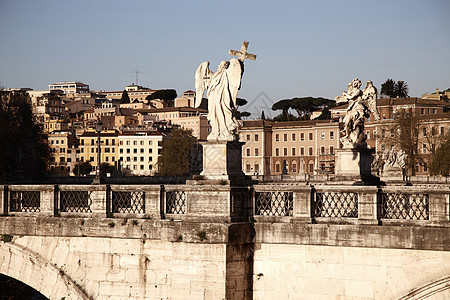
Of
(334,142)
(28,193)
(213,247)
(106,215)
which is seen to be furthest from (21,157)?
(334,142)

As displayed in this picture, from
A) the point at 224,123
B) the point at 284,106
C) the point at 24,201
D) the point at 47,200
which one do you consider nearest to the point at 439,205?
the point at 224,123

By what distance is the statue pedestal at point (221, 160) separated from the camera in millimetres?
14461

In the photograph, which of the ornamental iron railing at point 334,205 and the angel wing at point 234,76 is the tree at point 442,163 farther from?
the ornamental iron railing at point 334,205

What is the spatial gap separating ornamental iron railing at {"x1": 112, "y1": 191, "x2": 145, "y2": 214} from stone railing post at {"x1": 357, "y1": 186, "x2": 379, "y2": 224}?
4.33 meters

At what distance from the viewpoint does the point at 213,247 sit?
13695 millimetres

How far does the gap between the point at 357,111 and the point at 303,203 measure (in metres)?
7.42

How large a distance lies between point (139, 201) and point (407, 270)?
17.7 ft

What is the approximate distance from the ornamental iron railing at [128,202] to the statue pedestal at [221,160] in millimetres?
1407

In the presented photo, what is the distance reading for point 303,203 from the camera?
13.7m

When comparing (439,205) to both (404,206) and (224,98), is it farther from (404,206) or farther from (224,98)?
(224,98)

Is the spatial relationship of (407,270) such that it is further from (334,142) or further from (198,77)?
(334,142)

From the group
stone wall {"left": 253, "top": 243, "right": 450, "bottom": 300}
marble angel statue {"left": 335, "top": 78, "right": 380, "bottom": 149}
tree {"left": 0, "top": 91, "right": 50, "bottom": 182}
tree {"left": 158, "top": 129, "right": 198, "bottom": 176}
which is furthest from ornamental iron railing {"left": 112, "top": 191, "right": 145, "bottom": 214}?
tree {"left": 158, "top": 129, "right": 198, "bottom": 176}

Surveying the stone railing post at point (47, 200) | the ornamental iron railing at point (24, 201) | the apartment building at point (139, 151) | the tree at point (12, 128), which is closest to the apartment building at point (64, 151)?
the apartment building at point (139, 151)

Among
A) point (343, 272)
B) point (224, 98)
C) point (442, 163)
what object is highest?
point (224, 98)
